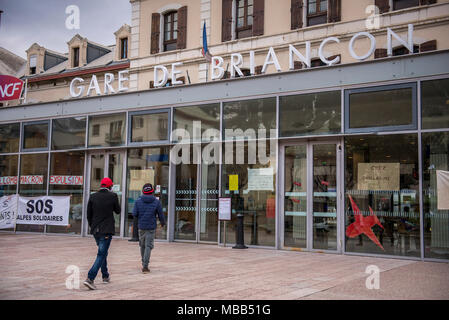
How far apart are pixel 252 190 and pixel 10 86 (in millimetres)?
12121

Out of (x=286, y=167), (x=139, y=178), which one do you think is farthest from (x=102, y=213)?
(x=139, y=178)

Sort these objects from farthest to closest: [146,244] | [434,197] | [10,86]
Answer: [10,86] → [434,197] → [146,244]

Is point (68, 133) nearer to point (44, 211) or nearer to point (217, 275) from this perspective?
point (44, 211)

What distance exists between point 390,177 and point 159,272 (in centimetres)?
603

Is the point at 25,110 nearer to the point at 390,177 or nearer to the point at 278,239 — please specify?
the point at 278,239

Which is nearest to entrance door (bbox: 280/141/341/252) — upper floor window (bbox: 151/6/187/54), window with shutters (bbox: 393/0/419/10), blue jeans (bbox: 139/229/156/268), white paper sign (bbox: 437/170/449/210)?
white paper sign (bbox: 437/170/449/210)

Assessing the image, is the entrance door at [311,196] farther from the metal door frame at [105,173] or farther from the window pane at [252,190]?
the metal door frame at [105,173]

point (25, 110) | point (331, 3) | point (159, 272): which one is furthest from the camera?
point (331, 3)

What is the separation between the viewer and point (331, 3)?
21641 millimetres

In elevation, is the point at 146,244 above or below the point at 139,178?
below

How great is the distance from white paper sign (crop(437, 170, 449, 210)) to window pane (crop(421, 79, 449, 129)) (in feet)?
3.72

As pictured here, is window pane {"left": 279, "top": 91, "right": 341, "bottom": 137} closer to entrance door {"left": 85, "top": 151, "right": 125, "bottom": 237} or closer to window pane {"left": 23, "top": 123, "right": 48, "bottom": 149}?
entrance door {"left": 85, "top": 151, "right": 125, "bottom": 237}

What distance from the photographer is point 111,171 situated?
53.1ft
